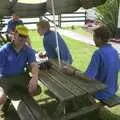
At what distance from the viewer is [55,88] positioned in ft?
17.7

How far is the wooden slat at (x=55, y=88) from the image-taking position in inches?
199

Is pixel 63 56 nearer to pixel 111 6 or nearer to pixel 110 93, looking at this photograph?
pixel 110 93

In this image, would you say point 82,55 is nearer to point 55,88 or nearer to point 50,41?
point 50,41

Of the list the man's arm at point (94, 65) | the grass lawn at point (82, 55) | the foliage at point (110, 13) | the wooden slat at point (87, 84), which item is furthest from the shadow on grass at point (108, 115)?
the foliage at point (110, 13)

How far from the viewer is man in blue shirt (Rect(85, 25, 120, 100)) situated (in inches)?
214

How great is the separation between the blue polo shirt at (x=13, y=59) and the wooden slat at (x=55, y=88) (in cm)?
37

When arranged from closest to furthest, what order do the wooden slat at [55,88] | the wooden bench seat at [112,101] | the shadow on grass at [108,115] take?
the wooden slat at [55,88]
the wooden bench seat at [112,101]
the shadow on grass at [108,115]

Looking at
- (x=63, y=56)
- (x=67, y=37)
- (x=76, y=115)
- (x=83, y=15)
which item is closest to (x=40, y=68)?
(x=63, y=56)

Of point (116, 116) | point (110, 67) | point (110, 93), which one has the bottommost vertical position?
point (116, 116)

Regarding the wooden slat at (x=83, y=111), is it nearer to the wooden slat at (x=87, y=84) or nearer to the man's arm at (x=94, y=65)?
the wooden slat at (x=87, y=84)

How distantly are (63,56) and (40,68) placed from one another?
707 mm

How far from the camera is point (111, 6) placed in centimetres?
1497

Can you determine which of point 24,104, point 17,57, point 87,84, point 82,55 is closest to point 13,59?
point 17,57

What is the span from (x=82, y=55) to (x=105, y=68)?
559 centimetres
